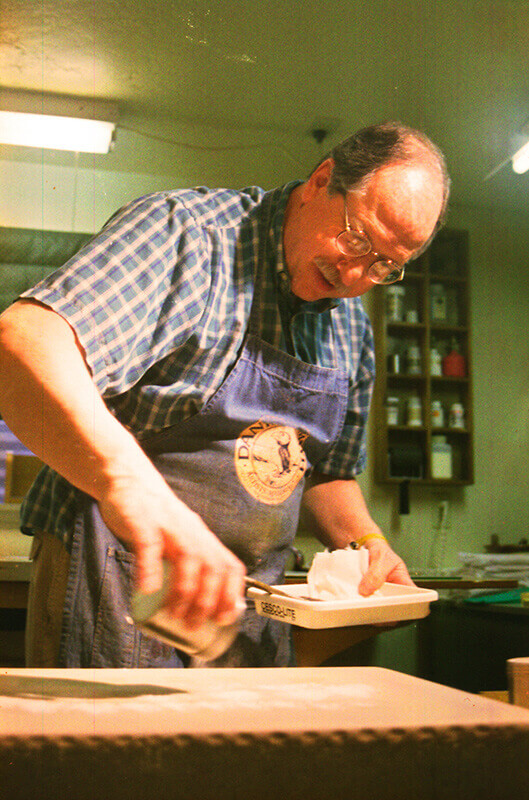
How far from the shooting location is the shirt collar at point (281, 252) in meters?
0.62

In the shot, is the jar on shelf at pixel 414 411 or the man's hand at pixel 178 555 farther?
the jar on shelf at pixel 414 411

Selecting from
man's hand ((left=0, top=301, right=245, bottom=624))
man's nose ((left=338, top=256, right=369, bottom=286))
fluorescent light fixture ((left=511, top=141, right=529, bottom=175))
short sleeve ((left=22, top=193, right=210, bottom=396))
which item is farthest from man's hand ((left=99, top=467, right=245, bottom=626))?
fluorescent light fixture ((left=511, top=141, right=529, bottom=175))

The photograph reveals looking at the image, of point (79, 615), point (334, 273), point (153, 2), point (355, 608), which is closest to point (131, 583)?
point (79, 615)

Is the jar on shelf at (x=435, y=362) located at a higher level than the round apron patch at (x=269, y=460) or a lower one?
higher

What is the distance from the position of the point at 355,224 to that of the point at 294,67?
250 mm

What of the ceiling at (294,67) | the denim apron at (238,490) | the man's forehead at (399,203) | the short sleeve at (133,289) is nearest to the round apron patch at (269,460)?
the denim apron at (238,490)

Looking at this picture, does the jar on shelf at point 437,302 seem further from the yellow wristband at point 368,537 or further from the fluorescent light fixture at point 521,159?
the yellow wristband at point 368,537

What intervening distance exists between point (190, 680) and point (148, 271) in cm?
31

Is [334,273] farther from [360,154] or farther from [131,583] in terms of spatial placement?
[131,583]

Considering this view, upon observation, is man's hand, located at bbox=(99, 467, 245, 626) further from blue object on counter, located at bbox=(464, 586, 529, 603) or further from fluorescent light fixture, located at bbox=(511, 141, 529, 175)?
fluorescent light fixture, located at bbox=(511, 141, 529, 175)

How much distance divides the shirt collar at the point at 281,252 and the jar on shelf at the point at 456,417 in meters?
0.21

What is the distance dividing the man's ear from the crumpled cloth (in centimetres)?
36

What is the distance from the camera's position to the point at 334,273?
0.61m

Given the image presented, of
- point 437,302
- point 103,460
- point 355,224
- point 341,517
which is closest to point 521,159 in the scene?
point 437,302
